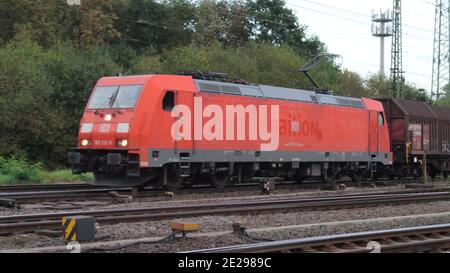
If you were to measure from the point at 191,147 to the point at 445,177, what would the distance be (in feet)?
60.1

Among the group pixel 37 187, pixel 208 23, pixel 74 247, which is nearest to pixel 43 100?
pixel 37 187

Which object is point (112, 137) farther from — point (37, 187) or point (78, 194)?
point (37, 187)

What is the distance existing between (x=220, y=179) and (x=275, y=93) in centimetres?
375

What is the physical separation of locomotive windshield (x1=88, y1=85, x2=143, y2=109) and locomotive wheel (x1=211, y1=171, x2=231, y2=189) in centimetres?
388

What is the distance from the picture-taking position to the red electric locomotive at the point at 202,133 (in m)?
17.2

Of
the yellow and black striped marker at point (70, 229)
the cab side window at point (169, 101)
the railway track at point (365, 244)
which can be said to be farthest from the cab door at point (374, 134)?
the yellow and black striped marker at point (70, 229)

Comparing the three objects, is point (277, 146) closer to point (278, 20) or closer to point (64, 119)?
point (64, 119)

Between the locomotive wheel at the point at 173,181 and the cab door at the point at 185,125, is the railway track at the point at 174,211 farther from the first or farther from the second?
the locomotive wheel at the point at 173,181

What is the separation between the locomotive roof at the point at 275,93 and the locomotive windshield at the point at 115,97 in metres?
2.06

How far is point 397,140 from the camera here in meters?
28.0

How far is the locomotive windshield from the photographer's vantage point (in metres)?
17.6

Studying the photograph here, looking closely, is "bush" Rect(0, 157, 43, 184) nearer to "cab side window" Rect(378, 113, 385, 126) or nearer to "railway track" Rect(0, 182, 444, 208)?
"railway track" Rect(0, 182, 444, 208)

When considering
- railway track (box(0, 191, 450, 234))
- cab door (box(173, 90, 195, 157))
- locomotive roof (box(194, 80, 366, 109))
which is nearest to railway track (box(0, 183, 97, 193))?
cab door (box(173, 90, 195, 157))
